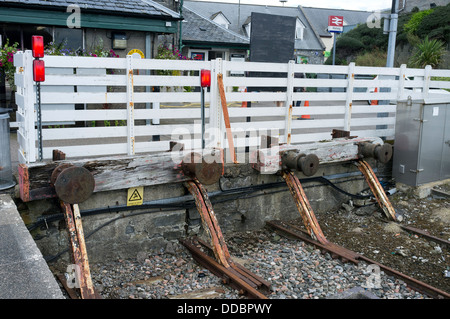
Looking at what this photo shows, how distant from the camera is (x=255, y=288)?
5035 millimetres

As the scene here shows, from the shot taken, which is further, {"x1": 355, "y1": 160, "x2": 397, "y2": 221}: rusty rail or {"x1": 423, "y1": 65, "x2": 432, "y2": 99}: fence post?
{"x1": 423, "y1": 65, "x2": 432, "y2": 99}: fence post

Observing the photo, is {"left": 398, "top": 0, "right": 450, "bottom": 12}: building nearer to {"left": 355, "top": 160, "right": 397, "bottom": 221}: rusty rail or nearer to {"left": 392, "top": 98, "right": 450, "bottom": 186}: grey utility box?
{"left": 392, "top": 98, "right": 450, "bottom": 186}: grey utility box

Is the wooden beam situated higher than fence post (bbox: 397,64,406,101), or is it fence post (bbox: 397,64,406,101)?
fence post (bbox: 397,64,406,101)

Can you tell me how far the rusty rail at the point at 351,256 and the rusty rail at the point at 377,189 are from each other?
169 cm

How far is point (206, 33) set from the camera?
1026 inches

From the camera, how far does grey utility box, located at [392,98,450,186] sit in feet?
26.8

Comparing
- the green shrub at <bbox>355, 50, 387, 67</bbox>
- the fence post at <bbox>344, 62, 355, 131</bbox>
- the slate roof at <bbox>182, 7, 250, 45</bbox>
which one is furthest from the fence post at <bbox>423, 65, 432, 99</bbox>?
the green shrub at <bbox>355, 50, 387, 67</bbox>

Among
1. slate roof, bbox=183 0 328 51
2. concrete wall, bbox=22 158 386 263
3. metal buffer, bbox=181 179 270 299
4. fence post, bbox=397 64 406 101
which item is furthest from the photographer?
slate roof, bbox=183 0 328 51

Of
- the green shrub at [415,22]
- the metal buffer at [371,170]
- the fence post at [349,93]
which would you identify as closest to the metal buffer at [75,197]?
the metal buffer at [371,170]

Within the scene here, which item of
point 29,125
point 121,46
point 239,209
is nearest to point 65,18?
point 121,46

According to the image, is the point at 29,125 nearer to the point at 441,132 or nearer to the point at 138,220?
the point at 138,220

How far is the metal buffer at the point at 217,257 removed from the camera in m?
5.08

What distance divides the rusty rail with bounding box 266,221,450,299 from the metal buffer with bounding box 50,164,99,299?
307 cm
